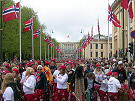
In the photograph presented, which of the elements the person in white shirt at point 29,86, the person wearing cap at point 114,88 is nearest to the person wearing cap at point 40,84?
the person in white shirt at point 29,86

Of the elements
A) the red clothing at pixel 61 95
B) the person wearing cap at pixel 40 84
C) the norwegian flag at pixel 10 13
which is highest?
the norwegian flag at pixel 10 13

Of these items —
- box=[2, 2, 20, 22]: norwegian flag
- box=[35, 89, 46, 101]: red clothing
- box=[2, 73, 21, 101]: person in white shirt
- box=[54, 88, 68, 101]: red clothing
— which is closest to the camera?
box=[2, 73, 21, 101]: person in white shirt

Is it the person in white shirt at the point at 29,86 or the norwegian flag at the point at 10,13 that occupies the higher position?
the norwegian flag at the point at 10,13

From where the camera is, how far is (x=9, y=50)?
113ft

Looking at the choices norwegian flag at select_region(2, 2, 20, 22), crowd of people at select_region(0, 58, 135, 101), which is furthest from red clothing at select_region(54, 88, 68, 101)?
norwegian flag at select_region(2, 2, 20, 22)

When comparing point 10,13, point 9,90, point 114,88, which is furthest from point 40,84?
point 10,13

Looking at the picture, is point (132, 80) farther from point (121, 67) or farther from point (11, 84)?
point (11, 84)

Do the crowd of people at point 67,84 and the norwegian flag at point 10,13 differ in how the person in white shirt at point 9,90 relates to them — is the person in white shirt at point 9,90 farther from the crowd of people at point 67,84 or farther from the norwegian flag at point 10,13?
the norwegian flag at point 10,13

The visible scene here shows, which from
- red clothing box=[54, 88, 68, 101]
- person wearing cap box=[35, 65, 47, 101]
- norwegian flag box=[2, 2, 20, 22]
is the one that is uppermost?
norwegian flag box=[2, 2, 20, 22]

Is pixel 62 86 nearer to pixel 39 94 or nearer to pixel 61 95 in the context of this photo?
pixel 61 95

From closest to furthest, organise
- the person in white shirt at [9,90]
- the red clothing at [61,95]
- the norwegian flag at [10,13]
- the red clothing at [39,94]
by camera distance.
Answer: the person in white shirt at [9,90] → the red clothing at [39,94] → the red clothing at [61,95] → the norwegian flag at [10,13]

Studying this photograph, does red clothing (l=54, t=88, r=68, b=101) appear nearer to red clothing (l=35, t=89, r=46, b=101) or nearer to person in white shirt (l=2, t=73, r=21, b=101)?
red clothing (l=35, t=89, r=46, b=101)

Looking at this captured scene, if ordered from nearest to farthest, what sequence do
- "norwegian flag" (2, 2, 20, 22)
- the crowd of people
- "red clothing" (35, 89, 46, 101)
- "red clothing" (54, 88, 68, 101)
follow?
the crowd of people → "red clothing" (35, 89, 46, 101) → "red clothing" (54, 88, 68, 101) → "norwegian flag" (2, 2, 20, 22)

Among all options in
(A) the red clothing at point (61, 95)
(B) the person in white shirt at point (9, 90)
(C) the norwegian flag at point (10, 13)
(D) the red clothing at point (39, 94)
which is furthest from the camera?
(C) the norwegian flag at point (10, 13)
